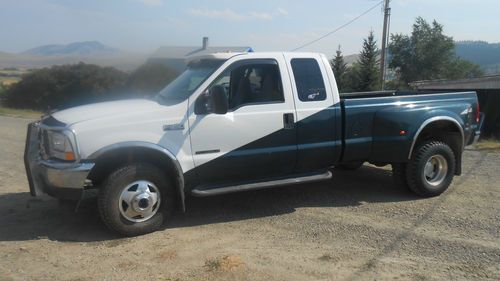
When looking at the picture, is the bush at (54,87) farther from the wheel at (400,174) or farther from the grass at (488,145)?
the wheel at (400,174)

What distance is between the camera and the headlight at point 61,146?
4.85 m

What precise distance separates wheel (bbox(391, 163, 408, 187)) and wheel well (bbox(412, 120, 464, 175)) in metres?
0.33

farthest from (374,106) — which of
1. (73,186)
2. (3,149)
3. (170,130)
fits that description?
(3,149)

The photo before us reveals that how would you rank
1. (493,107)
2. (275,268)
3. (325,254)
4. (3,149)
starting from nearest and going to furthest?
(275,268), (325,254), (3,149), (493,107)

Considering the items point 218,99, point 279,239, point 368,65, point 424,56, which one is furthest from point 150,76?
point 424,56

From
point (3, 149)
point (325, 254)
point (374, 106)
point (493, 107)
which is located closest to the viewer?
point (325, 254)

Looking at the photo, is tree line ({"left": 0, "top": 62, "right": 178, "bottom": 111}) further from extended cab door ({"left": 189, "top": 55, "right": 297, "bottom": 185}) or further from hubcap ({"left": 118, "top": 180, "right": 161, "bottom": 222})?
hubcap ({"left": 118, "top": 180, "right": 161, "bottom": 222})

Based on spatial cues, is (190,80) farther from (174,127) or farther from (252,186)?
(252,186)

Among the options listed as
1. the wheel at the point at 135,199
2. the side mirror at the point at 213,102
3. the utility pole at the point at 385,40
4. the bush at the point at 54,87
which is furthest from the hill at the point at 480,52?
the wheel at the point at 135,199

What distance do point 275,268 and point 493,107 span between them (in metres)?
11.8

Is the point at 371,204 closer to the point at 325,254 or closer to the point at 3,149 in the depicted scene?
the point at 325,254

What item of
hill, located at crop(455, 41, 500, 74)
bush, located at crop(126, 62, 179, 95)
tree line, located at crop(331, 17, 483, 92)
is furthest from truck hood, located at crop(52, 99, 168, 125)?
hill, located at crop(455, 41, 500, 74)

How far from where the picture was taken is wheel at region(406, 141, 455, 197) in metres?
6.61

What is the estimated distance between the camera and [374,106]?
6.33 meters
